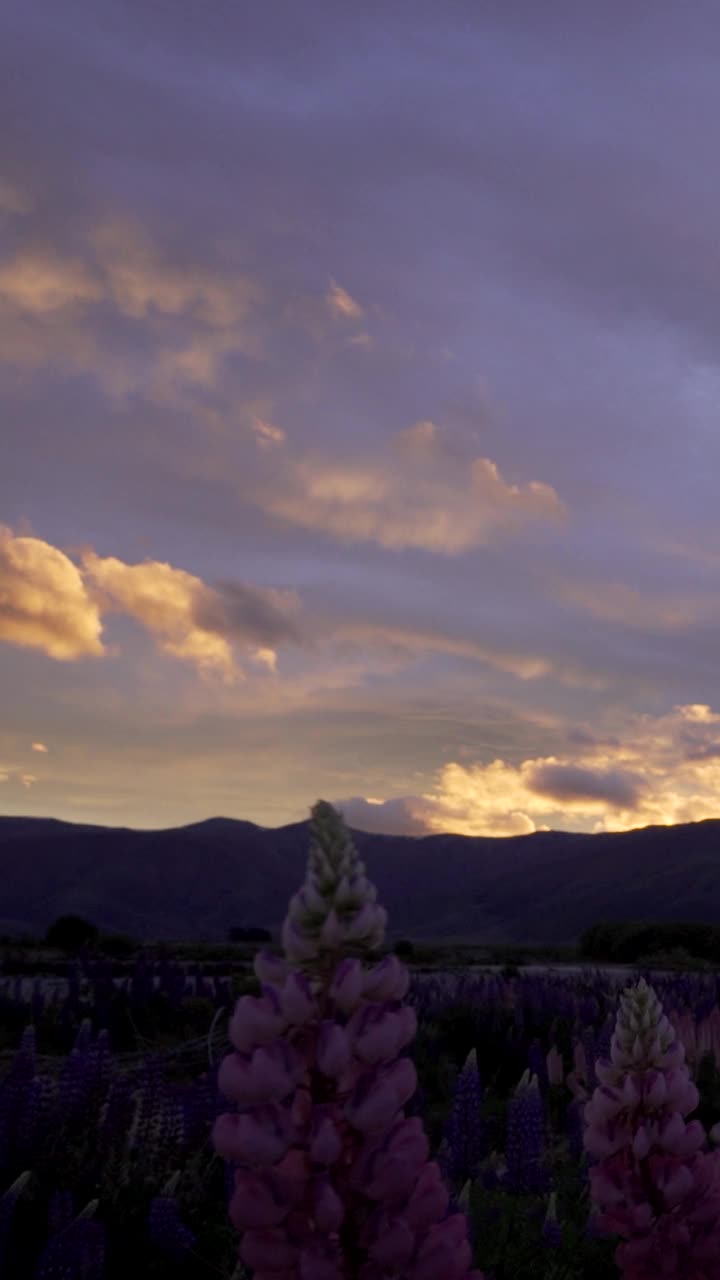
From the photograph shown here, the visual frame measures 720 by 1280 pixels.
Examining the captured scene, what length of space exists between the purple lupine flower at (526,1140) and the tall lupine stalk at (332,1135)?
267cm

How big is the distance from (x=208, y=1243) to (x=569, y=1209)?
1424mm

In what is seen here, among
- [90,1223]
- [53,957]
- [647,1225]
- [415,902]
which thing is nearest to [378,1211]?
[647,1225]

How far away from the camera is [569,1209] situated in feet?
15.7

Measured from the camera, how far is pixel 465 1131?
4348mm

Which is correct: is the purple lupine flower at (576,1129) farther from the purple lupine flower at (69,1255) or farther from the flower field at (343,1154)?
the purple lupine flower at (69,1255)

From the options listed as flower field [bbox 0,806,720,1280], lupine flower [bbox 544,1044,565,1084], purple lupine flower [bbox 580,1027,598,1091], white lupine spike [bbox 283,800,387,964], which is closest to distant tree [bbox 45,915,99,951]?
lupine flower [bbox 544,1044,565,1084]

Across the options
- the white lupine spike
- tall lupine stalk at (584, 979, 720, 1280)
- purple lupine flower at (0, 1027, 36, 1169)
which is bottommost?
purple lupine flower at (0, 1027, 36, 1169)

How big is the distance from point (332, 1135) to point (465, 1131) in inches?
119

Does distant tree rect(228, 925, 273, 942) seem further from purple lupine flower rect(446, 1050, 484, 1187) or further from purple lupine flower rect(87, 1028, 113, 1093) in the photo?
purple lupine flower rect(446, 1050, 484, 1187)

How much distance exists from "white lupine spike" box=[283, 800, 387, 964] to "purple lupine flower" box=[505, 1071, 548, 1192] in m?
2.75

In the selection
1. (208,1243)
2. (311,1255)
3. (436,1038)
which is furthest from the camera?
(436,1038)

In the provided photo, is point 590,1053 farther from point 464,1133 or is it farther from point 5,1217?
point 5,1217

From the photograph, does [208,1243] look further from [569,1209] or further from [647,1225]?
[647,1225]

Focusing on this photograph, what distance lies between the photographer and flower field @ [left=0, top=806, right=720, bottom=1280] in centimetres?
158
